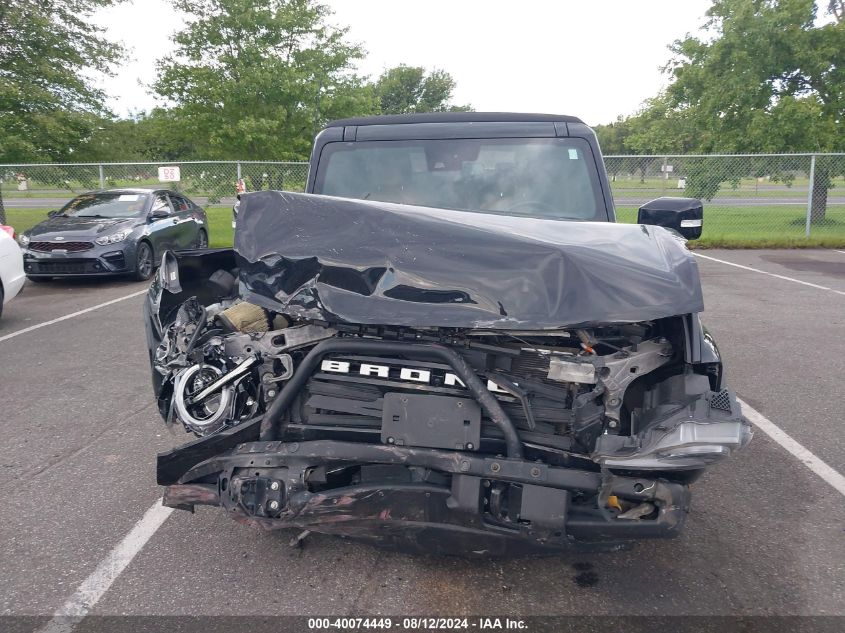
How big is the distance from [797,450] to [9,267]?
8260 millimetres

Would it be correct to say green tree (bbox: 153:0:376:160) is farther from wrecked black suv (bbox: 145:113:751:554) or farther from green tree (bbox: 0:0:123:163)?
wrecked black suv (bbox: 145:113:751:554)

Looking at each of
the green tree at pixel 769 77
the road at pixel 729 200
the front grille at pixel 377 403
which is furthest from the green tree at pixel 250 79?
the front grille at pixel 377 403

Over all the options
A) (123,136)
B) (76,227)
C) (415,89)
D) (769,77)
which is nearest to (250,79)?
(123,136)

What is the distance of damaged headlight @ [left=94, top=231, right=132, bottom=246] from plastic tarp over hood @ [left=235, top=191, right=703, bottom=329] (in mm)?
8999

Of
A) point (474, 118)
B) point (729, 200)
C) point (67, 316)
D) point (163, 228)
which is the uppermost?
point (474, 118)

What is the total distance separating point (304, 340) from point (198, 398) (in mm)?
541

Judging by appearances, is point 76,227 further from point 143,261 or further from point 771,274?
point 771,274

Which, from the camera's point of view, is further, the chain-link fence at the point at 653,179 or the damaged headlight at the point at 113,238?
the chain-link fence at the point at 653,179

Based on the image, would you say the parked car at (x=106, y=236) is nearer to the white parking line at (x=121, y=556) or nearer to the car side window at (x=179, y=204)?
the car side window at (x=179, y=204)

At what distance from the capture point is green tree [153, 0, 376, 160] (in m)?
18.6

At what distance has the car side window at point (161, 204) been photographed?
12.1 meters

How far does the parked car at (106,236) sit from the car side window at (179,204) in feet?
0.36

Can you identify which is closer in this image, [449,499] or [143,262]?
[449,499]

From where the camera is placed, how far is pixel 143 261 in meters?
11.5
